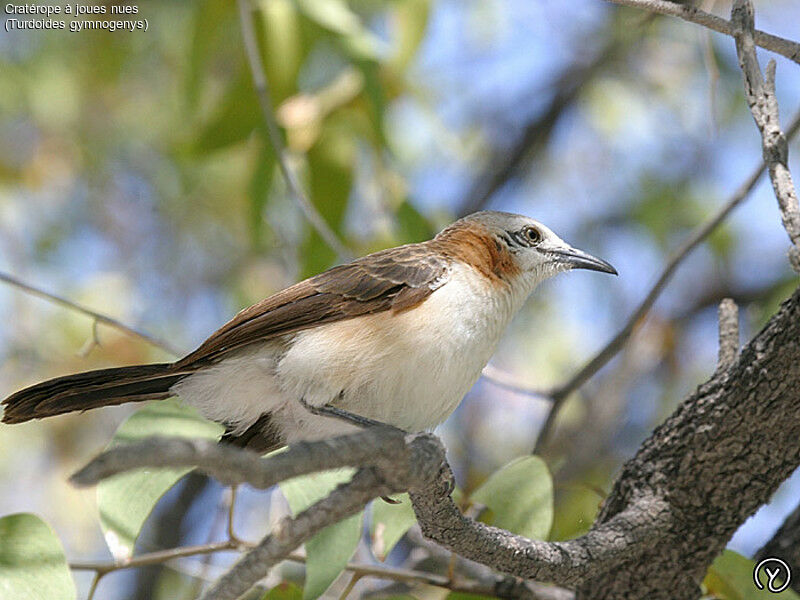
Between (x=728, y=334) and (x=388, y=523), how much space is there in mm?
1275

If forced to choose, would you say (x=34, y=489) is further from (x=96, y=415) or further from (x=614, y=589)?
(x=614, y=589)

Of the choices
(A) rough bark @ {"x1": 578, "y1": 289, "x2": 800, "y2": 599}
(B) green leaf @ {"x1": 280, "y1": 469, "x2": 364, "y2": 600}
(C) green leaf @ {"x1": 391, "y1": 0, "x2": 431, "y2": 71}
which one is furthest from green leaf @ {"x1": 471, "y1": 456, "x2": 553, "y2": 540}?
(C) green leaf @ {"x1": 391, "y1": 0, "x2": 431, "y2": 71}

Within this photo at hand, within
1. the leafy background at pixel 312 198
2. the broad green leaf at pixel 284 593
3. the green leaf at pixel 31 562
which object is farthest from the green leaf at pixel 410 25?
the green leaf at pixel 31 562

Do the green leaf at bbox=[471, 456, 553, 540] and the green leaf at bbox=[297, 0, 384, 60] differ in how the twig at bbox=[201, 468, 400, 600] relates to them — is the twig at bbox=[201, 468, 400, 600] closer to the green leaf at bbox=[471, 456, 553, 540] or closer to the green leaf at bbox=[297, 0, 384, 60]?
the green leaf at bbox=[471, 456, 553, 540]

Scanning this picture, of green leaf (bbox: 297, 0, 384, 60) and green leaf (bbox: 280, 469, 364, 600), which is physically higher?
green leaf (bbox: 297, 0, 384, 60)

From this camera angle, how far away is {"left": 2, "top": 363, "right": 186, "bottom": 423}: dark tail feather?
2.74m

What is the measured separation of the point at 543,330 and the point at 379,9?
2.64 meters

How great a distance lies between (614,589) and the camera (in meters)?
3.10

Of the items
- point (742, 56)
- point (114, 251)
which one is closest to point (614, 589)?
point (742, 56)

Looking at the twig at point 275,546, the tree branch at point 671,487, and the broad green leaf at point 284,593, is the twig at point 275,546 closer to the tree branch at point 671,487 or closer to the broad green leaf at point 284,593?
the tree branch at point 671,487

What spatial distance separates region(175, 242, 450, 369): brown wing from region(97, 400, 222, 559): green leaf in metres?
0.38

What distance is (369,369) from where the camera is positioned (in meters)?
2.82

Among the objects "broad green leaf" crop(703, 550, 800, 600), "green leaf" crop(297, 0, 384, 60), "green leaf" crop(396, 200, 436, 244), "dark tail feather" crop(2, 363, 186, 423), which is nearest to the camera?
"dark tail feather" crop(2, 363, 186, 423)

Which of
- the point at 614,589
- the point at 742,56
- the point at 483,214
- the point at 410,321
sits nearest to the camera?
the point at 742,56
